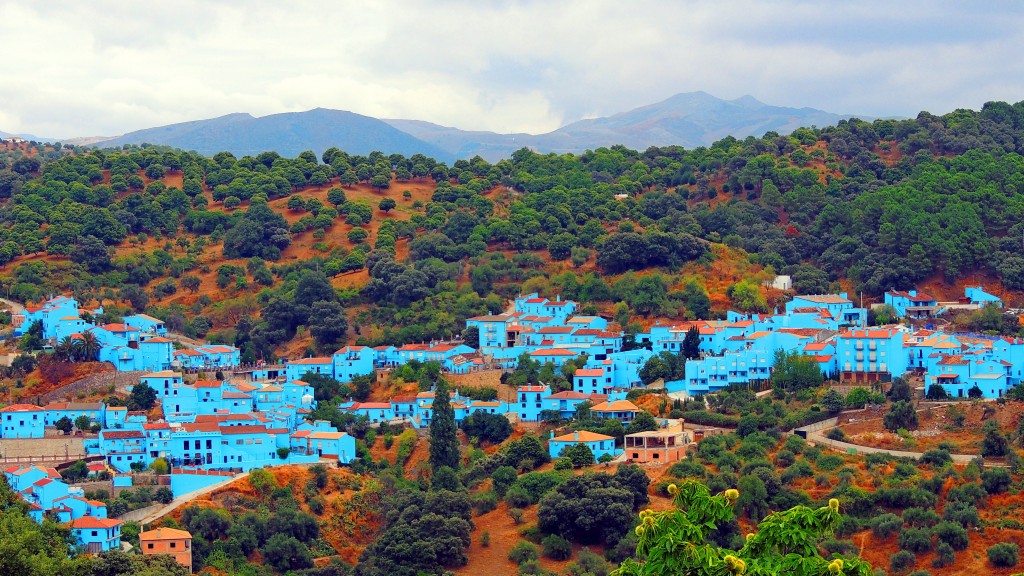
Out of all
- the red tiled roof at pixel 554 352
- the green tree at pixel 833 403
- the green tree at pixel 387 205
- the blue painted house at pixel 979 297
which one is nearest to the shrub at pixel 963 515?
the green tree at pixel 833 403

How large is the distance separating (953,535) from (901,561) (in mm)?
1494

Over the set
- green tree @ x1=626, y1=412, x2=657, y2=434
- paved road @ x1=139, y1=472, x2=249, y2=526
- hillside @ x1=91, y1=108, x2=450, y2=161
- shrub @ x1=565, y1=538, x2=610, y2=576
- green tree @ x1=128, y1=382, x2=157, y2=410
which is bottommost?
shrub @ x1=565, y1=538, x2=610, y2=576

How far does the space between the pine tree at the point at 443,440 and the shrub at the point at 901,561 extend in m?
11.7

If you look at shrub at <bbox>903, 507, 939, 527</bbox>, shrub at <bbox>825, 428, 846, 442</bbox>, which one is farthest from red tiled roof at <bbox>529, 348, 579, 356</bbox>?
shrub at <bbox>903, 507, 939, 527</bbox>

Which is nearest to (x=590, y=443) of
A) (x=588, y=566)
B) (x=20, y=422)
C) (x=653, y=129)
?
(x=588, y=566)

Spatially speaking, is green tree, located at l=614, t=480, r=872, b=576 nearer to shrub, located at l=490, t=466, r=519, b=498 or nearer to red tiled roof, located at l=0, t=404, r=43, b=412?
shrub, located at l=490, t=466, r=519, b=498

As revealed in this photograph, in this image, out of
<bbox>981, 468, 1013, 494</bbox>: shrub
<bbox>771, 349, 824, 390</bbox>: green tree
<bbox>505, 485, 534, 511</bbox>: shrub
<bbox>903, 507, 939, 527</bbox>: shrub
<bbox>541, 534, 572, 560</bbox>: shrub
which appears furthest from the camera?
<bbox>771, 349, 824, 390</bbox>: green tree

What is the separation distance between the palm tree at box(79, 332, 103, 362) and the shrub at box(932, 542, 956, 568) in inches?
960

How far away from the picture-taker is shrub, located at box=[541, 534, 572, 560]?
34188mm

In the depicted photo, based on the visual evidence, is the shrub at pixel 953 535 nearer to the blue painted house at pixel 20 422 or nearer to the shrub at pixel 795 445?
the shrub at pixel 795 445

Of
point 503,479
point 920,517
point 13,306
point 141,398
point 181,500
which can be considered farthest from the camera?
point 13,306

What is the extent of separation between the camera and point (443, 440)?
127 ft

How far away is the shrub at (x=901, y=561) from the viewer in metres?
31.7

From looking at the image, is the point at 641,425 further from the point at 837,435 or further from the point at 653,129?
the point at 653,129
